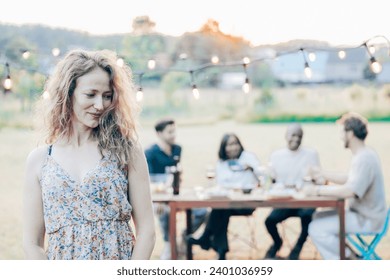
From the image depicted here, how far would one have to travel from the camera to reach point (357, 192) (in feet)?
13.7

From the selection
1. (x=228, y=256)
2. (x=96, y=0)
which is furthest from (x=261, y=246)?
(x=96, y=0)

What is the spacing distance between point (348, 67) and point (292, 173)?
1.34m

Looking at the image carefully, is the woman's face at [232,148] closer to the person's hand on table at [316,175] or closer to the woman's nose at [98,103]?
the person's hand on table at [316,175]

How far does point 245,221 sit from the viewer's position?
566cm

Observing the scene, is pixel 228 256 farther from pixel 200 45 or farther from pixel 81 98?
pixel 81 98

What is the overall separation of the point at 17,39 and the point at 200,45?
152cm

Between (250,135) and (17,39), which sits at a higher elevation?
(17,39)

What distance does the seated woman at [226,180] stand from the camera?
4684 millimetres

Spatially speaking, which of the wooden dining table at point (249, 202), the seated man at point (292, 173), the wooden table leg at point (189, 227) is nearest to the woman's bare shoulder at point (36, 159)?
the wooden dining table at point (249, 202)

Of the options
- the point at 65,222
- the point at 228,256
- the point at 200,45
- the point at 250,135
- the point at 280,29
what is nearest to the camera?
the point at 65,222

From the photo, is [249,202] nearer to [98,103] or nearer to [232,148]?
[232,148]

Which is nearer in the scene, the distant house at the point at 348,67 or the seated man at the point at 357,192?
the seated man at the point at 357,192

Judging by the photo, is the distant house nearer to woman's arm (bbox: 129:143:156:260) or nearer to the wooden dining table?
the wooden dining table

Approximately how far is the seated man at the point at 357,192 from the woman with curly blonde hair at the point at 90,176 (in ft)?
8.01
